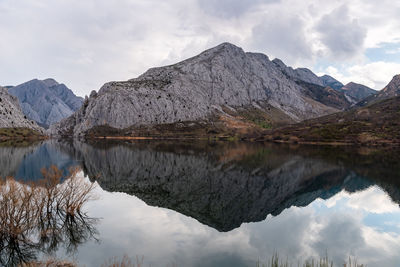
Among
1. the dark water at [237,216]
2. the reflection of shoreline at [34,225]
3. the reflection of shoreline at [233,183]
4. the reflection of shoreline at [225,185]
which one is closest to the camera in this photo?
the reflection of shoreline at [34,225]

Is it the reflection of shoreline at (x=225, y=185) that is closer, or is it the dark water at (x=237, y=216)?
the dark water at (x=237, y=216)

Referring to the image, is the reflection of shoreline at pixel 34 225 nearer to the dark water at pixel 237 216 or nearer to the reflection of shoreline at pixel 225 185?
the dark water at pixel 237 216

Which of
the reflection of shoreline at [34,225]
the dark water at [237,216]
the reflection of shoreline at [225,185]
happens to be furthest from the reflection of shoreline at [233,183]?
the reflection of shoreline at [34,225]

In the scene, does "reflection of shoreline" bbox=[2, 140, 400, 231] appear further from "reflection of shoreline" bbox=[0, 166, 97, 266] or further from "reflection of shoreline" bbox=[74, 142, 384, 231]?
"reflection of shoreline" bbox=[0, 166, 97, 266]

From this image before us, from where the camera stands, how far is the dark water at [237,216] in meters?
29.9

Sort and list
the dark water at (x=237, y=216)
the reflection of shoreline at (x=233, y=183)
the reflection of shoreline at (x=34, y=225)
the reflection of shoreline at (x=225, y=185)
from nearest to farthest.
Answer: the reflection of shoreline at (x=34, y=225) < the dark water at (x=237, y=216) < the reflection of shoreline at (x=225, y=185) < the reflection of shoreline at (x=233, y=183)

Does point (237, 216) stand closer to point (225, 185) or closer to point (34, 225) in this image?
point (225, 185)

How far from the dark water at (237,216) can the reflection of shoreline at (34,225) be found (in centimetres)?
86

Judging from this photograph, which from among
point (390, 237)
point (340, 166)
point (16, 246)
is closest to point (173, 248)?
point (16, 246)

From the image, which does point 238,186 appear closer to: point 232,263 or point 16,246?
point 232,263

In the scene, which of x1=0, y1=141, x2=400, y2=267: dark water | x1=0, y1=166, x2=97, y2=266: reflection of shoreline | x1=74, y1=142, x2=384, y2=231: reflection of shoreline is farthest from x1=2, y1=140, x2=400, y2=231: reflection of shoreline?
x1=0, y1=166, x2=97, y2=266: reflection of shoreline

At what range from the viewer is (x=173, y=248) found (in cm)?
3089

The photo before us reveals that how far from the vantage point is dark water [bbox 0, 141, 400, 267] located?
2994 centimetres

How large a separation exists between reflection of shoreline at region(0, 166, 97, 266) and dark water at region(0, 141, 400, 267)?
0.86 m
